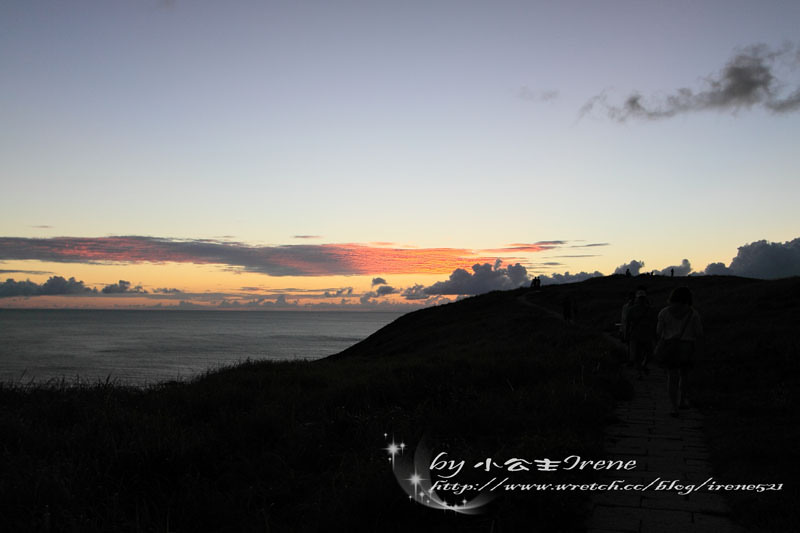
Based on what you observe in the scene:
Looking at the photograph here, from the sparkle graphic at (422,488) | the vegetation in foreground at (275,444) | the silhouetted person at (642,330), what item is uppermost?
the silhouetted person at (642,330)

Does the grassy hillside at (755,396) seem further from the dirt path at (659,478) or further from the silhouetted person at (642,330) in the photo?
the silhouetted person at (642,330)

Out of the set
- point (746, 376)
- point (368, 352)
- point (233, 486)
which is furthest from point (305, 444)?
point (368, 352)

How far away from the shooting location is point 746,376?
12.3 meters

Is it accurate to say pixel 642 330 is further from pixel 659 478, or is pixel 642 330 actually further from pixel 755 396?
pixel 659 478

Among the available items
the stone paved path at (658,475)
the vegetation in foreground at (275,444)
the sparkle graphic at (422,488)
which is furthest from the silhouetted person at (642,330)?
the sparkle graphic at (422,488)

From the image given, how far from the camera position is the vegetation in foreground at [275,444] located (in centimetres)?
500

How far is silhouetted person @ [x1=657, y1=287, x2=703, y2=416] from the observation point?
9.80m

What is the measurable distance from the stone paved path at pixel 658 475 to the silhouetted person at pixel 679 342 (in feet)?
1.51

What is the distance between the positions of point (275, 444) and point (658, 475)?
474 centimetres

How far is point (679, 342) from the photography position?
9938mm

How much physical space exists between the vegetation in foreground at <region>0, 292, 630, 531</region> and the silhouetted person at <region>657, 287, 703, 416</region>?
1.27 meters

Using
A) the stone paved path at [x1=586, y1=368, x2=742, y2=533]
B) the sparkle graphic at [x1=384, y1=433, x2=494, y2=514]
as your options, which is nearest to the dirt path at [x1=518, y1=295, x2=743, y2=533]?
the stone paved path at [x1=586, y1=368, x2=742, y2=533]

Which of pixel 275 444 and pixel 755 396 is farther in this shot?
pixel 755 396

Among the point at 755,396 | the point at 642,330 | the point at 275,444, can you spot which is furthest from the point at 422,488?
the point at 642,330
